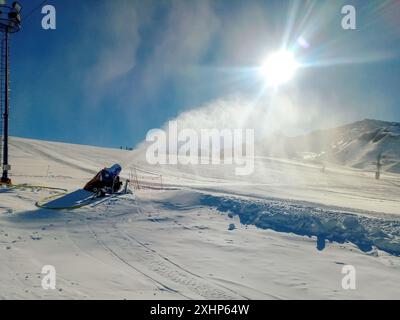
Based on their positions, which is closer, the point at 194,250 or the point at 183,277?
the point at 183,277

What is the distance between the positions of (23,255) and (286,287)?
22.5 feet

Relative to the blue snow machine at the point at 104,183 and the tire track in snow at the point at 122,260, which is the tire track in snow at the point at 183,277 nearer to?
the tire track in snow at the point at 122,260

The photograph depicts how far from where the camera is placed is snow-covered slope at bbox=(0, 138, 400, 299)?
25.2 ft

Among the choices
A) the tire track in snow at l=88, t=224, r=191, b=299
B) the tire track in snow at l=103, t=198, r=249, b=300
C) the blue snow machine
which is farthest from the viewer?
the blue snow machine

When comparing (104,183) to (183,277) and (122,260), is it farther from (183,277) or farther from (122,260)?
(183,277)

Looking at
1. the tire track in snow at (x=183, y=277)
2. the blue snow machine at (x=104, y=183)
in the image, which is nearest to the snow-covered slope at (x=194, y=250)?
the tire track in snow at (x=183, y=277)

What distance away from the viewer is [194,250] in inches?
413

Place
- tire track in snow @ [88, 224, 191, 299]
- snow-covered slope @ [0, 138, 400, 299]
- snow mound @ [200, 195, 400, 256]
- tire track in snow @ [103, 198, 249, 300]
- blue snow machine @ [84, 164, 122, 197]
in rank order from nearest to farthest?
tire track in snow @ [103, 198, 249, 300], tire track in snow @ [88, 224, 191, 299], snow-covered slope @ [0, 138, 400, 299], snow mound @ [200, 195, 400, 256], blue snow machine @ [84, 164, 122, 197]

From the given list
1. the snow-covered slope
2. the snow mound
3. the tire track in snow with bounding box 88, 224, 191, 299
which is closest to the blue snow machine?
the snow-covered slope

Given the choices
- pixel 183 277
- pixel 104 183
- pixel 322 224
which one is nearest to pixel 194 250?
pixel 183 277

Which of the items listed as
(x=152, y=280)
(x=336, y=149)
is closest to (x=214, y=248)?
(x=152, y=280)

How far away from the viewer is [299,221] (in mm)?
12625

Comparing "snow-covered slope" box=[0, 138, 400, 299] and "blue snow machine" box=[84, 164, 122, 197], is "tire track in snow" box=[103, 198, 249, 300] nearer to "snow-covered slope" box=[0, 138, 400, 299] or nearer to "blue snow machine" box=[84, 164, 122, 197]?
"snow-covered slope" box=[0, 138, 400, 299]
